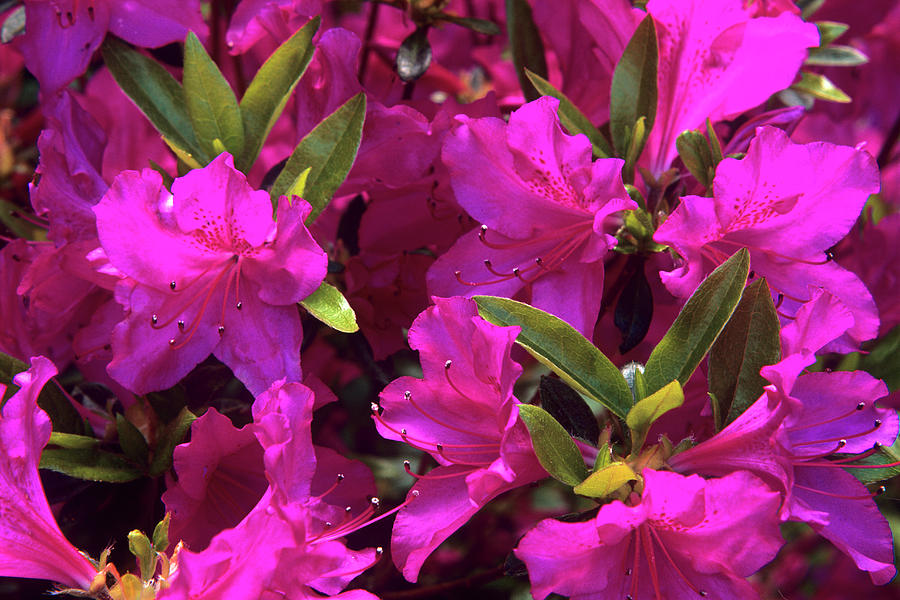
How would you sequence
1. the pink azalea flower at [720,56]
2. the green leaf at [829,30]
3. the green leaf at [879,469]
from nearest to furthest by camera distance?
1. the green leaf at [879,469]
2. the pink azalea flower at [720,56]
3. the green leaf at [829,30]

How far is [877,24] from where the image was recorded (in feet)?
5.77

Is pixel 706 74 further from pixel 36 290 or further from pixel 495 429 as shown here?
pixel 36 290

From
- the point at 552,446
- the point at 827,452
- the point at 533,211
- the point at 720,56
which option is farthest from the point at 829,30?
the point at 552,446

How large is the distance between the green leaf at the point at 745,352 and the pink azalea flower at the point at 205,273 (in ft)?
1.40

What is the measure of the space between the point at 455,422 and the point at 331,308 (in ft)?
0.58

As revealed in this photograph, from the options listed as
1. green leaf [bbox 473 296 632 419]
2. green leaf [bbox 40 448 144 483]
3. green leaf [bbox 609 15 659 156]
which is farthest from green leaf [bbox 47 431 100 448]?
green leaf [bbox 609 15 659 156]

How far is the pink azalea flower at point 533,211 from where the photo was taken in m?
0.96

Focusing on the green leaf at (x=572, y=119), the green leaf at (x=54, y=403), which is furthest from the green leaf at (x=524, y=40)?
the green leaf at (x=54, y=403)

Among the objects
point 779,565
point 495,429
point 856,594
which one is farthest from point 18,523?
point 856,594

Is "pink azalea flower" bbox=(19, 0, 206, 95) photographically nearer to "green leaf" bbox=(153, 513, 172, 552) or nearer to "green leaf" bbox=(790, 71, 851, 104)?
"green leaf" bbox=(153, 513, 172, 552)

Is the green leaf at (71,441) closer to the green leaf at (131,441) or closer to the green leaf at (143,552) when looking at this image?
the green leaf at (131,441)

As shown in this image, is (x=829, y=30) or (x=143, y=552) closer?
(x=143, y=552)

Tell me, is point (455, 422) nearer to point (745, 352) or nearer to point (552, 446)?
point (552, 446)

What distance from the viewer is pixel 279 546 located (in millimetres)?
765
